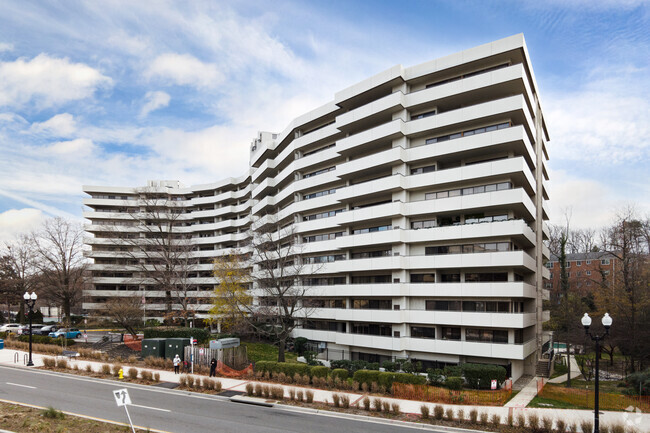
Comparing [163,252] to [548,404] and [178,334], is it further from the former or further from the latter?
[548,404]

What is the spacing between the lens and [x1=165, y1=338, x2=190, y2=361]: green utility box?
3219cm

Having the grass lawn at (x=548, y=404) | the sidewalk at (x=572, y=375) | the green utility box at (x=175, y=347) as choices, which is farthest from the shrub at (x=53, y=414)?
the sidewalk at (x=572, y=375)

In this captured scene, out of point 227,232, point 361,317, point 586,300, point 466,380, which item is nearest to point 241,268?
point 361,317

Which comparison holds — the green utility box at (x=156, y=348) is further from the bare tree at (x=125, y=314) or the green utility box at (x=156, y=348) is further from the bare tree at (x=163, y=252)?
the bare tree at (x=163, y=252)

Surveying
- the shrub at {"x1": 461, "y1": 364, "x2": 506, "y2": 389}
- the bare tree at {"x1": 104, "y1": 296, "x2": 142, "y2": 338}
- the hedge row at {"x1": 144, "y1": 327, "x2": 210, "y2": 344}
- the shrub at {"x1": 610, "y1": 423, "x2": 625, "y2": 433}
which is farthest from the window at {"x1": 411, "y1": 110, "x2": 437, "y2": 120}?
the bare tree at {"x1": 104, "y1": 296, "x2": 142, "y2": 338}

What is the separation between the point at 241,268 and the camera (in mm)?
50906

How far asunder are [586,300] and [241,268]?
54.2 meters

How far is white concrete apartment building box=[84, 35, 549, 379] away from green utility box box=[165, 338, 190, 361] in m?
14.9

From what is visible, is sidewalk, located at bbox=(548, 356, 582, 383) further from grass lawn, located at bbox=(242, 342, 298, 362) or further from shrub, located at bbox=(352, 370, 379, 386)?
grass lawn, located at bbox=(242, 342, 298, 362)

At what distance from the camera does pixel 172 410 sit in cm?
1952

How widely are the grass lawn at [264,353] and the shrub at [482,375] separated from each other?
623 inches

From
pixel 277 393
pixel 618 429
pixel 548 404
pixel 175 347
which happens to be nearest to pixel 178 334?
pixel 175 347

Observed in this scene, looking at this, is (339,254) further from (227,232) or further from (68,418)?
(227,232)

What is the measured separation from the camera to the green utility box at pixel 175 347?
3219cm
